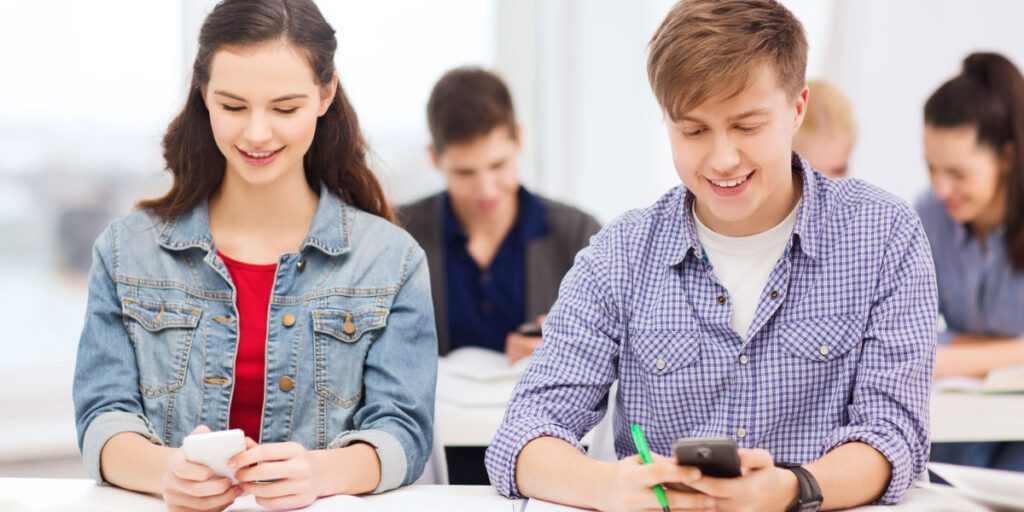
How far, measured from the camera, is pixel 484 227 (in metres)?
2.81

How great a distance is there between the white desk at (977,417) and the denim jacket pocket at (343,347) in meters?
1.10

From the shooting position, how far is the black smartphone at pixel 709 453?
110 centimetres

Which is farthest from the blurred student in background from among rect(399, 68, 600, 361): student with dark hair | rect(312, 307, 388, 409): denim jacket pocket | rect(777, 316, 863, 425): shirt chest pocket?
rect(312, 307, 388, 409): denim jacket pocket

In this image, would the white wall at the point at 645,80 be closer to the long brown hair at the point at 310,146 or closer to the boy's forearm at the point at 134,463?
the long brown hair at the point at 310,146

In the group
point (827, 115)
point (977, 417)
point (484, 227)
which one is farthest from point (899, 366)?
point (484, 227)

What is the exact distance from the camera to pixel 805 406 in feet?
4.62

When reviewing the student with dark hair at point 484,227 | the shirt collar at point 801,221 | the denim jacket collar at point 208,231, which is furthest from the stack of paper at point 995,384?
the denim jacket collar at point 208,231

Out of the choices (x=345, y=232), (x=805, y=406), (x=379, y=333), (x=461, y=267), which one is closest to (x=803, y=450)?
(x=805, y=406)

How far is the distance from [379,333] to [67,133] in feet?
6.14

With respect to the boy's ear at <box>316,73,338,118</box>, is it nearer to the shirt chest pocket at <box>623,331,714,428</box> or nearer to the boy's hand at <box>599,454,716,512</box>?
the shirt chest pocket at <box>623,331,714,428</box>

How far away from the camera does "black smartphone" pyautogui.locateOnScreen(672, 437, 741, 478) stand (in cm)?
110

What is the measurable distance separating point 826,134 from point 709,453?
5.81 ft

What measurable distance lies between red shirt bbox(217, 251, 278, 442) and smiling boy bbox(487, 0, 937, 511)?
451mm

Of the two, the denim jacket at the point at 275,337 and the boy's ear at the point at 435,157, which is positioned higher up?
the boy's ear at the point at 435,157
